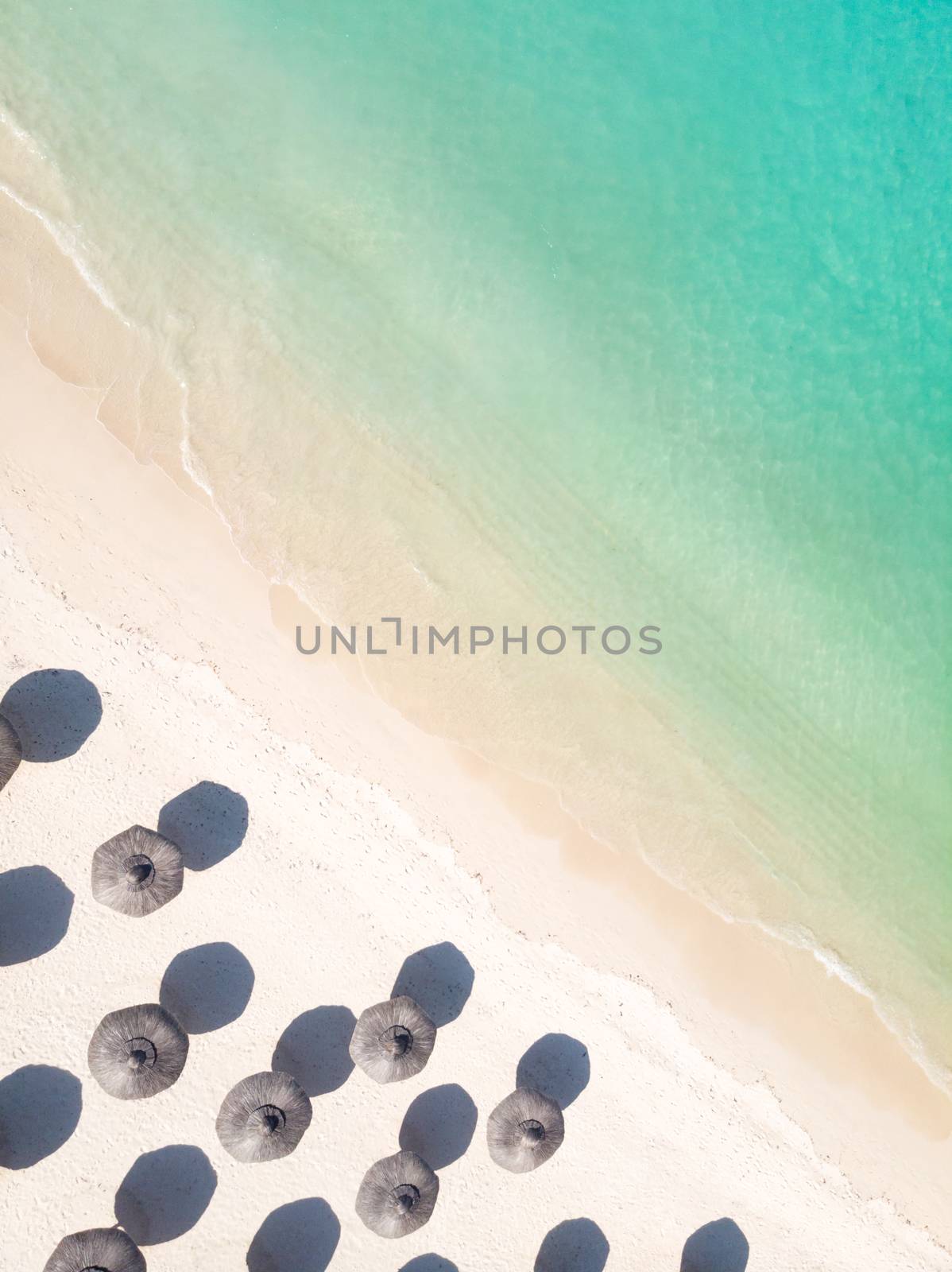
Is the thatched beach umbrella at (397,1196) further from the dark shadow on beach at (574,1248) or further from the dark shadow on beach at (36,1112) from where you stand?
the dark shadow on beach at (36,1112)

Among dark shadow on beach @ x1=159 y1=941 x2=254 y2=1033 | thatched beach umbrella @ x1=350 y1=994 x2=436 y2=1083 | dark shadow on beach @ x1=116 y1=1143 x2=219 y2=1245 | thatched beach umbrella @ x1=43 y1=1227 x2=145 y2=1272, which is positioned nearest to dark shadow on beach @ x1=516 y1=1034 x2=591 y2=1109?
thatched beach umbrella @ x1=350 y1=994 x2=436 y2=1083

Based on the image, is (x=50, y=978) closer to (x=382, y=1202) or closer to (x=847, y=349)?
(x=382, y=1202)

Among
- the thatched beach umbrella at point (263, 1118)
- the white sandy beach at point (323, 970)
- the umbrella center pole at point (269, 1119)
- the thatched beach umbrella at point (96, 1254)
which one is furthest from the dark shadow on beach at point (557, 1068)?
the thatched beach umbrella at point (96, 1254)

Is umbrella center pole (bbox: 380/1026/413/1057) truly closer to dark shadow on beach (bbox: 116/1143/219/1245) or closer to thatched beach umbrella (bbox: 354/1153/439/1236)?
thatched beach umbrella (bbox: 354/1153/439/1236)

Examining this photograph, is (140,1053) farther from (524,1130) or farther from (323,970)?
(524,1130)

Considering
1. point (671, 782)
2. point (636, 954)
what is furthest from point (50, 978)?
point (671, 782)

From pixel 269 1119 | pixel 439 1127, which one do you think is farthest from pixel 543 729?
pixel 269 1119
